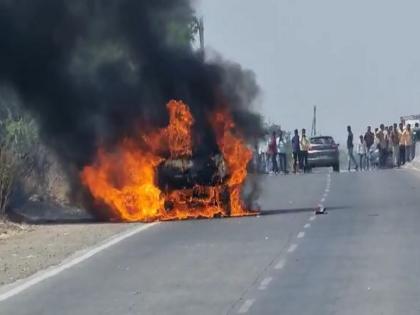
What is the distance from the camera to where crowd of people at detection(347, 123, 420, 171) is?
2498 inches

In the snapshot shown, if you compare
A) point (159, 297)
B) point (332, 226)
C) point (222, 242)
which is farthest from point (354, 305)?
point (332, 226)

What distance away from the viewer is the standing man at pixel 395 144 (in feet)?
208

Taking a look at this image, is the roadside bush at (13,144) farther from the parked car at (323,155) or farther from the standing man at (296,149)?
the parked car at (323,155)

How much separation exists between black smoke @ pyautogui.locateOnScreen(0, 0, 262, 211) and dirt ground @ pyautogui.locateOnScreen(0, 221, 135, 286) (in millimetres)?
2434

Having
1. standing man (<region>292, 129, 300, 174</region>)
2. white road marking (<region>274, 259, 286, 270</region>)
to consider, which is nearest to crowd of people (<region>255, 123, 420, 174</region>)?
standing man (<region>292, 129, 300, 174</region>)

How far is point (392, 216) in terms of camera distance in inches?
1109

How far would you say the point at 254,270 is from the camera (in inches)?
720

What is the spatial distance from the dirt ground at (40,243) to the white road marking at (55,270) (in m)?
0.17

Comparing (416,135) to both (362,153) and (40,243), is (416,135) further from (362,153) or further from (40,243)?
(40,243)

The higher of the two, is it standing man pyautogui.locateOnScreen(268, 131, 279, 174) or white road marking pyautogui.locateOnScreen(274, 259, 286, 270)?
standing man pyautogui.locateOnScreen(268, 131, 279, 174)

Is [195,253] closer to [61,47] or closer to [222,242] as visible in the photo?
[222,242]

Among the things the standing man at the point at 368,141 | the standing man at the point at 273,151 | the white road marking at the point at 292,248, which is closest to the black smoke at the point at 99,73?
the white road marking at the point at 292,248

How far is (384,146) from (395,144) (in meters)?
0.49

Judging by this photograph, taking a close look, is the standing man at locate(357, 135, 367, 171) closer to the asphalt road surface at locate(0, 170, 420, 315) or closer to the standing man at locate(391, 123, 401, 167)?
the standing man at locate(391, 123, 401, 167)
